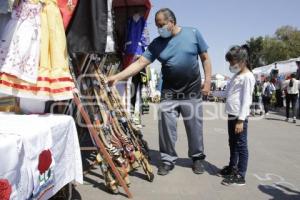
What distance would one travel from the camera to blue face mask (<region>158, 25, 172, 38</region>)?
14.7 ft

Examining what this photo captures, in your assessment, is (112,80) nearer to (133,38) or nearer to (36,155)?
(133,38)

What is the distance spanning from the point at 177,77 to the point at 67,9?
1.70 m

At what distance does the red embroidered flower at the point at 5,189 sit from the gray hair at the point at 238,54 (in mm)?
3029

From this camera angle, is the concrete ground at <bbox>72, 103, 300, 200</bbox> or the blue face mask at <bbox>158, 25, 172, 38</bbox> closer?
the concrete ground at <bbox>72, 103, 300, 200</bbox>

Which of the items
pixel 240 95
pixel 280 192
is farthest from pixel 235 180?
pixel 240 95

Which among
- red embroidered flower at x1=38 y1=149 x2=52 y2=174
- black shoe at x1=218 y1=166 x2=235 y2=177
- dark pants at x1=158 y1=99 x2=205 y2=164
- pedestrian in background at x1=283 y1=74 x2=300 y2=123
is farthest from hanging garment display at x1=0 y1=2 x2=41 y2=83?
pedestrian in background at x1=283 y1=74 x2=300 y2=123

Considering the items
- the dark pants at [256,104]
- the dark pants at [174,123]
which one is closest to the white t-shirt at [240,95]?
the dark pants at [174,123]

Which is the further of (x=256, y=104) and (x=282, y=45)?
(x=282, y=45)

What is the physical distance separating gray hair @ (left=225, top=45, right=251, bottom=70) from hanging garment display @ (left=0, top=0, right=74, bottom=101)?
6.57 ft

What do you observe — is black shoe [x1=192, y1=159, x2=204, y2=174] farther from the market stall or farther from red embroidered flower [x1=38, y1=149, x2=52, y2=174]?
red embroidered flower [x1=38, y1=149, x2=52, y2=174]

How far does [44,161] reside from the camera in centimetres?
259

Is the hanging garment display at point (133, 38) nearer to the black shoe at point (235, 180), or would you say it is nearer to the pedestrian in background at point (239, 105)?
the pedestrian in background at point (239, 105)

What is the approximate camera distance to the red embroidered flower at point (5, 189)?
6.43 ft

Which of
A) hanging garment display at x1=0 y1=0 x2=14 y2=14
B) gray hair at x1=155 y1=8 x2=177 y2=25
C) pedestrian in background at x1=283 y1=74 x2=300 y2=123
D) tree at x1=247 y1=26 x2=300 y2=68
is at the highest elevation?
tree at x1=247 y1=26 x2=300 y2=68
